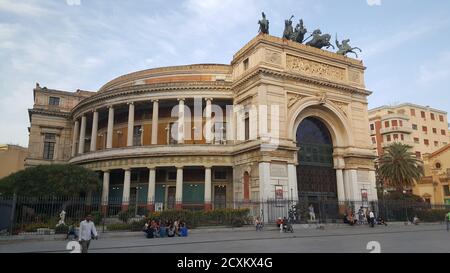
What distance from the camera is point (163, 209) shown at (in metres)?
26.7

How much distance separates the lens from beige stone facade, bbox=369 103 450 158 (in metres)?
61.7

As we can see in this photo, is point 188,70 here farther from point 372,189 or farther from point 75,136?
point 372,189

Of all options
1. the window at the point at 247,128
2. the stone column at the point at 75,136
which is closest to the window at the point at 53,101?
the stone column at the point at 75,136

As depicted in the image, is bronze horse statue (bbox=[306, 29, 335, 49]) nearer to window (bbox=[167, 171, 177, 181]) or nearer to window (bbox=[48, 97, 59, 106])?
window (bbox=[167, 171, 177, 181])

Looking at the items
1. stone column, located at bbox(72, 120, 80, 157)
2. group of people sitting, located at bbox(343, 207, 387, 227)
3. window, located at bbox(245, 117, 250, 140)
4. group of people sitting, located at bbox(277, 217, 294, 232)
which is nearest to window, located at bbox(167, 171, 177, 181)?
window, located at bbox(245, 117, 250, 140)

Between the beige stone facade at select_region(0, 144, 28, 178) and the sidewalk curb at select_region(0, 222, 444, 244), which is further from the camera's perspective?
the beige stone facade at select_region(0, 144, 28, 178)

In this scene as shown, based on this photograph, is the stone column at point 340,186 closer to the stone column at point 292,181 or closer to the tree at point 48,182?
the stone column at point 292,181

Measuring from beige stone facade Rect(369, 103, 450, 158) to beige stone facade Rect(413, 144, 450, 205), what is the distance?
9.89m

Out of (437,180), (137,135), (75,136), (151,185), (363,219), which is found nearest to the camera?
(363,219)

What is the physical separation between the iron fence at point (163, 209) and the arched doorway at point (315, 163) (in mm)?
1658

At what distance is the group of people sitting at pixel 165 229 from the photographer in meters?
19.5

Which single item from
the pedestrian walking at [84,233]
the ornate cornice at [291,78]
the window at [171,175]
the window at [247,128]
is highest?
the ornate cornice at [291,78]

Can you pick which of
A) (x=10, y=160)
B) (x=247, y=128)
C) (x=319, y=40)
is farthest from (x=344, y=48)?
(x=10, y=160)

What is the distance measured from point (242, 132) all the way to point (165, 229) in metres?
14.0
